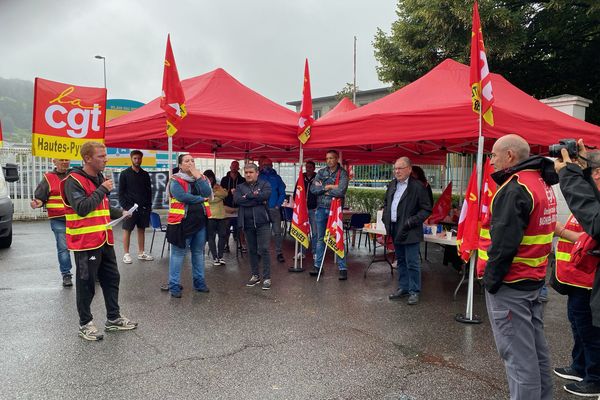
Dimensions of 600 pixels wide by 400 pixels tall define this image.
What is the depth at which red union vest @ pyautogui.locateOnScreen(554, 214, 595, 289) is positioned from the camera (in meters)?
3.25

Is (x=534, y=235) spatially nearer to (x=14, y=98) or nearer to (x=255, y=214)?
(x=255, y=214)

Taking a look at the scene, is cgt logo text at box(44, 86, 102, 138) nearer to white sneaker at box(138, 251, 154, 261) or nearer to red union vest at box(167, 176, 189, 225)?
red union vest at box(167, 176, 189, 225)

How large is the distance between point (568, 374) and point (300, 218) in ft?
13.9

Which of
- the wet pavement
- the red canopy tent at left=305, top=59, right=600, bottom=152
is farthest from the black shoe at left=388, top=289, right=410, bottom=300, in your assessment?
the red canopy tent at left=305, top=59, right=600, bottom=152

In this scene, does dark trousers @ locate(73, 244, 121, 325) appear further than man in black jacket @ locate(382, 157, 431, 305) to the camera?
No

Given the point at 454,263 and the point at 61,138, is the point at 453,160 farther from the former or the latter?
the point at 61,138

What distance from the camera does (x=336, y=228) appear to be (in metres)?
6.57

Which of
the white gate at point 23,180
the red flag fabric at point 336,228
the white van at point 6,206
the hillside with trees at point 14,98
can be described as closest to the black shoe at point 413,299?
the red flag fabric at point 336,228

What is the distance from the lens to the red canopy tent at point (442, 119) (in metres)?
5.19

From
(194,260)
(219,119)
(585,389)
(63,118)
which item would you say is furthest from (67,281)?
(585,389)

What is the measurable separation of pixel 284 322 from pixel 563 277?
8.85 ft

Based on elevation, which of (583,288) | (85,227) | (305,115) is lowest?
(583,288)

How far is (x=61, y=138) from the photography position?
5.05 meters

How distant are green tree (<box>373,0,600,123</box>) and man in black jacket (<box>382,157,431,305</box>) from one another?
23.4 ft
